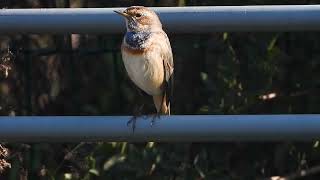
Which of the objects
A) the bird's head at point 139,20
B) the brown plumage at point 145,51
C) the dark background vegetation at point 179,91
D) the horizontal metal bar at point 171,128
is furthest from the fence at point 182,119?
the dark background vegetation at point 179,91

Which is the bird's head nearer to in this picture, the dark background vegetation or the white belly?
the white belly

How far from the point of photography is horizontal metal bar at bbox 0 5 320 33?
2.42 meters

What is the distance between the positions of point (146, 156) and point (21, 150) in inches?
23.9

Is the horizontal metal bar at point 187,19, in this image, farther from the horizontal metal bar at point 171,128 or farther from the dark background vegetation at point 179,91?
the dark background vegetation at point 179,91

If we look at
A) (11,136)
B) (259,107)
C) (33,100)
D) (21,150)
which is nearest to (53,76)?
(33,100)

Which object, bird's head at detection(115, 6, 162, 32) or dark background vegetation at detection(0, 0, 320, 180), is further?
dark background vegetation at detection(0, 0, 320, 180)

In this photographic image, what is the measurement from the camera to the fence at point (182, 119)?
238 cm

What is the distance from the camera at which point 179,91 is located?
4.77 meters

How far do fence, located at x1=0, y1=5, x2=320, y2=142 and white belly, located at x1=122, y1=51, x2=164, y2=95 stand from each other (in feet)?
3.06

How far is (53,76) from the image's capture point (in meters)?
4.62

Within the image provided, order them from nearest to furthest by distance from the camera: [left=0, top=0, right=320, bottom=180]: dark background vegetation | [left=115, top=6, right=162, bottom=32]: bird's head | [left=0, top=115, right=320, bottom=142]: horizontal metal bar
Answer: [left=0, top=115, right=320, bottom=142]: horizontal metal bar < [left=115, top=6, right=162, bottom=32]: bird's head < [left=0, top=0, right=320, bottom=180]: dark background vegetation

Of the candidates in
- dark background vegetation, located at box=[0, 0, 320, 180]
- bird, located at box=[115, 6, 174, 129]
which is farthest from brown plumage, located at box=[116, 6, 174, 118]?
dark background vegetation, located at box=[0, 0, 320, 180]

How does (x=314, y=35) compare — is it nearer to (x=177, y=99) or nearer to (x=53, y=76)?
(x=177, y=99)

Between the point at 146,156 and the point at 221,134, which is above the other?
the point at 221,134
